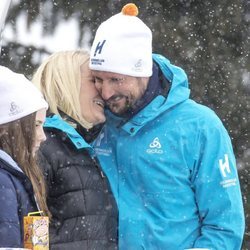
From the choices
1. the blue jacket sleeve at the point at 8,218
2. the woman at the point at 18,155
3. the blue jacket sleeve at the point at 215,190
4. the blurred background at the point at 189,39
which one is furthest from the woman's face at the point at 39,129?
the blurred background at the point at 189,39

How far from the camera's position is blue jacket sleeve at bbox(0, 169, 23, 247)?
12.0ft

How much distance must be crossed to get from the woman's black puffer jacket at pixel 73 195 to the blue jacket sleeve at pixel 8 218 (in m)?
0.69

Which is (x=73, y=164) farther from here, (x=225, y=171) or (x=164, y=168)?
(x=225, y=171)

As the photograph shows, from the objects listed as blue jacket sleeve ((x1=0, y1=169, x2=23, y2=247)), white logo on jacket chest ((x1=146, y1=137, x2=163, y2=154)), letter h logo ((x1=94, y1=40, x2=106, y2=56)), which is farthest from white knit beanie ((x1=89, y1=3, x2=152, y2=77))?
blue jacket sleeve ((x1=0, y1=169, x2=23, y2=247))

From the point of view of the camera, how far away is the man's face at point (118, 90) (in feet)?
15.0

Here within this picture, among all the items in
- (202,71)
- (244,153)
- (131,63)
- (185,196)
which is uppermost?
(131,63)

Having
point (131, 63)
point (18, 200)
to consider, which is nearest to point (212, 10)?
point (131, 63)

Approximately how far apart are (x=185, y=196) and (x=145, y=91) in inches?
22.9

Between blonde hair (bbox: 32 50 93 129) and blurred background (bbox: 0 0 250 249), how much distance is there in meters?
5.05

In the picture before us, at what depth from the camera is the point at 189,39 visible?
10.3m

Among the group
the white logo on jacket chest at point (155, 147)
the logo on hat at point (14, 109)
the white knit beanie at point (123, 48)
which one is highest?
the white knit beanie at point (123, 48)

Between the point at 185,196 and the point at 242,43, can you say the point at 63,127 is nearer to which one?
the point at 185,196

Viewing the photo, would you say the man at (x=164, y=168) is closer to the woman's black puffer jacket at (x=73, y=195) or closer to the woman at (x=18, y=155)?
the woman's black puffer jacket at (x=73, y=195)

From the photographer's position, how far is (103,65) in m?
4.62
